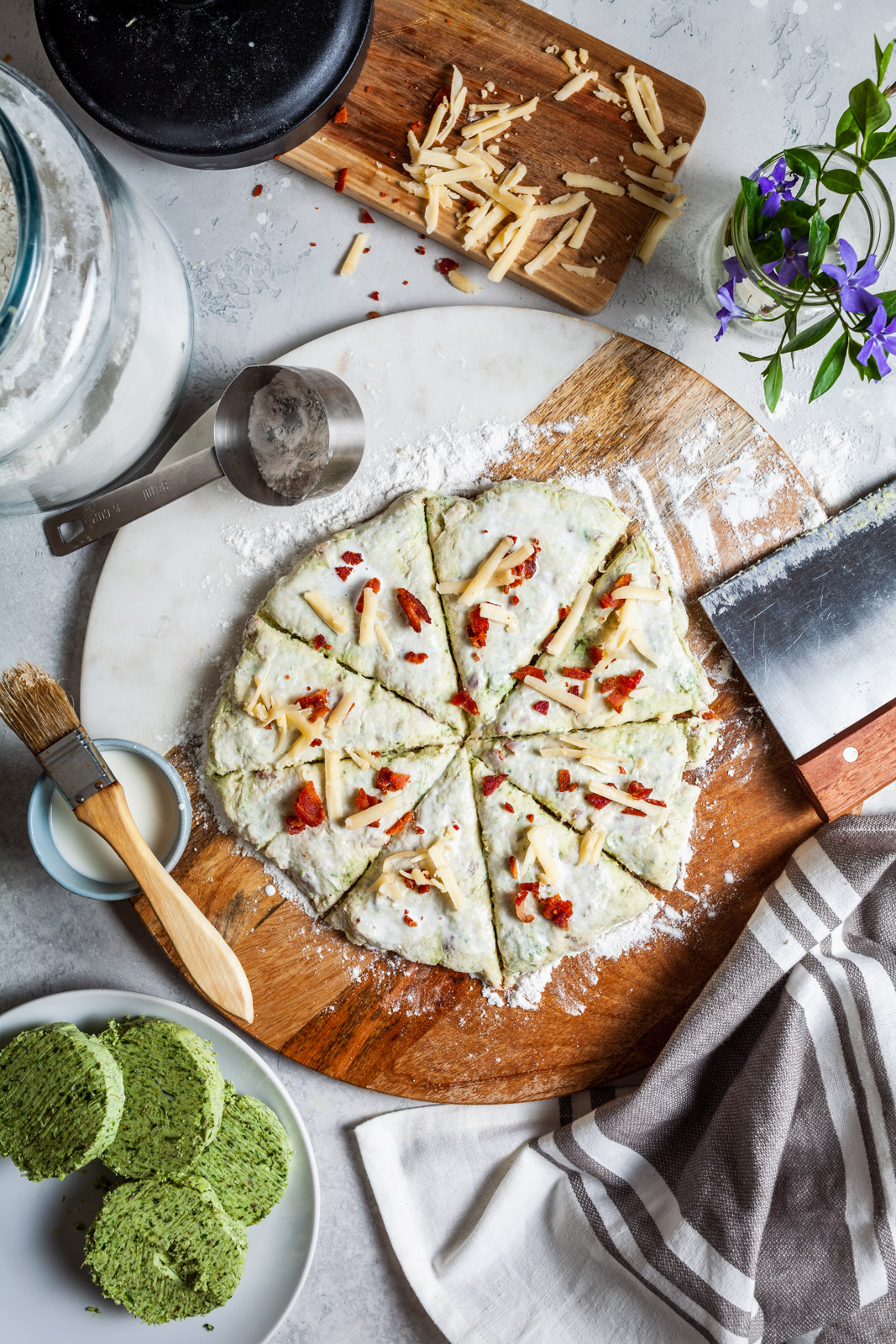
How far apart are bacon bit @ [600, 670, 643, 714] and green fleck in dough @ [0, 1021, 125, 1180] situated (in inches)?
73.2

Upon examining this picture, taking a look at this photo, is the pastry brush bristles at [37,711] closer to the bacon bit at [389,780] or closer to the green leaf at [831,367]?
the bacon bit at [389,780]

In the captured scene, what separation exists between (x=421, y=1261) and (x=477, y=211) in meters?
3.38

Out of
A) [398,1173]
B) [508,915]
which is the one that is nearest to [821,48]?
[508,915]

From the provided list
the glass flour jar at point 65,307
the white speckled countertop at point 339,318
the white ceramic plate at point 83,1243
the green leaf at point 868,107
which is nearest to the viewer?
the glass flour jar at point 65,307

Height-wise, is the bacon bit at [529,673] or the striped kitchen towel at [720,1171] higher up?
the bacon bit at [529,673]

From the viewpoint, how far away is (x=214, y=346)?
3.08 meters

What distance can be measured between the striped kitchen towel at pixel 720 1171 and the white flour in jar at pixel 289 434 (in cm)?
196

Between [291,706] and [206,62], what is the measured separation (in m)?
1.78

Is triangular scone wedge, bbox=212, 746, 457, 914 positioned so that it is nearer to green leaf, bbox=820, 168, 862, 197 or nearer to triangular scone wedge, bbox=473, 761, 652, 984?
triangular scone wedge, bbox=473, 761, 652, 984

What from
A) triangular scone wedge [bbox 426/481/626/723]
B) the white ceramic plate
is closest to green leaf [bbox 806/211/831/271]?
triangular scone wedge [bbox 426/481/626/723]

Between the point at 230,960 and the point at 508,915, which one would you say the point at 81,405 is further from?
the point at 508,915

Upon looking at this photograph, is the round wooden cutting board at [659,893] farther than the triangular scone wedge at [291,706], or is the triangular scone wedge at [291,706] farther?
the round wooden cutting board at [659,893]

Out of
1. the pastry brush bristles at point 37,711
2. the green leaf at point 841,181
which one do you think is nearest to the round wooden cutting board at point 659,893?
the pastry brush bristles at point 37,711

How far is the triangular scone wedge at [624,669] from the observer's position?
9.30ft
